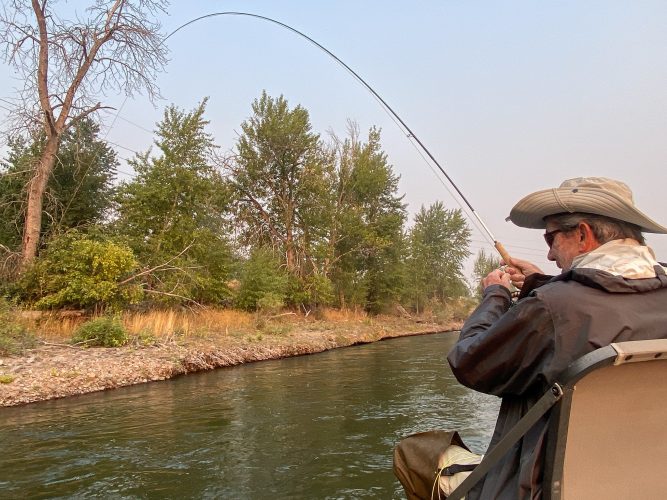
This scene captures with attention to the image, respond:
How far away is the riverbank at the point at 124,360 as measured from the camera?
980cm

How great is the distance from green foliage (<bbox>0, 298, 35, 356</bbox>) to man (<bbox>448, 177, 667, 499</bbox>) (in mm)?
11903

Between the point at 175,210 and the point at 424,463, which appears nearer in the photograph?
the point at 424,463

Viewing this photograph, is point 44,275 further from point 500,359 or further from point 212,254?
point 500,359

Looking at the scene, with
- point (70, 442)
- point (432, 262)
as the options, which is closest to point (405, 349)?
point (70, 442)

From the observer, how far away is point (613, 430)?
155cm

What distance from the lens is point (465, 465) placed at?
2238 mm

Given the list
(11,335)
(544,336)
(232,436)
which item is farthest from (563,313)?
(11,335)

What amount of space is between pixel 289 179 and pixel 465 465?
101ft

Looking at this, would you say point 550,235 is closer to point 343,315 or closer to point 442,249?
point 343,315

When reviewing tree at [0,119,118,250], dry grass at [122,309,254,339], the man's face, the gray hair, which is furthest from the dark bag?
tree at [0,119,118,250]

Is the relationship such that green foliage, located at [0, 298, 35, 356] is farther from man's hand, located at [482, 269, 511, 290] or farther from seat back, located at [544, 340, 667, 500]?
seat back, located at [544, 340, 667, 500]

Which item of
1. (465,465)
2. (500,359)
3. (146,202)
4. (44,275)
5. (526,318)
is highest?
(146,202)

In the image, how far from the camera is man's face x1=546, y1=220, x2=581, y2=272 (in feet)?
6.48

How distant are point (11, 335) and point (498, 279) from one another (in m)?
12.5
